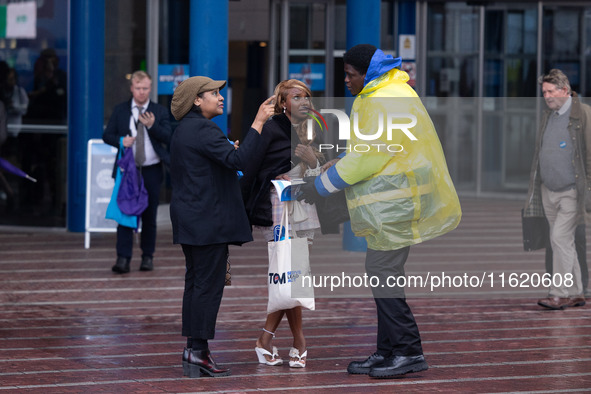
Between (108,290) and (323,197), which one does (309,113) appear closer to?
(323,197)

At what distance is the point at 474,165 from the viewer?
1700 cm

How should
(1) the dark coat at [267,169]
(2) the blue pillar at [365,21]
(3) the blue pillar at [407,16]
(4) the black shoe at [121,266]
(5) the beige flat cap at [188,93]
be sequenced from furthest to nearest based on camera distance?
(3) the blue pillar at [407,16] < (2) the blue pillar at [365,21] < (4) the black shoe at [121,266] < (1) the dark coat at [267,169] < (5) the beige flat cap at [188,93]

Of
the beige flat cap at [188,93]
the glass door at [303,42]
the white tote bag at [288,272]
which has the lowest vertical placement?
the white tote bag at [288,272]

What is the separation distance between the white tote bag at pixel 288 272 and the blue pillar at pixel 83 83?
6.34 meters

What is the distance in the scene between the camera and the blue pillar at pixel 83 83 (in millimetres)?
12023

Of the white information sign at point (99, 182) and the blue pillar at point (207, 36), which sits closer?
the blue pillar at point (207, 36)

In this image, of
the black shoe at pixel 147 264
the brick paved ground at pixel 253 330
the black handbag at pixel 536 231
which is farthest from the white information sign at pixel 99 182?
the black handbag at pixel 536 231

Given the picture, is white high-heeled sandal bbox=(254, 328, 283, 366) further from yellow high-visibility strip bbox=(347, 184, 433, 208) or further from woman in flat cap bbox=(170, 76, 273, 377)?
yellow high-visibility strip bbox=(347, 184, 433, 208)

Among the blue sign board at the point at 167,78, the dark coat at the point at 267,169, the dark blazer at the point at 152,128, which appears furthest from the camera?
the blue sign board at the point at 167,78

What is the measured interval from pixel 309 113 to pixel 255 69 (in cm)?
1009

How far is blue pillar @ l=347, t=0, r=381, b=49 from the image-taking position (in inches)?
412

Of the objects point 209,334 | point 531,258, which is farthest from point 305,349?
point 531,258

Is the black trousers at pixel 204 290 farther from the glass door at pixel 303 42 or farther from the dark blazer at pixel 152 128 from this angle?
the glass door at pixel 303 42

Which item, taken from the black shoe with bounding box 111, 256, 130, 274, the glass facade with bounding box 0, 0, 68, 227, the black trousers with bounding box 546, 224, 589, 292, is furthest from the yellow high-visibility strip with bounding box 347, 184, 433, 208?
the glass facade with bounding box 0, 0, 68, 227
